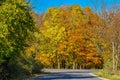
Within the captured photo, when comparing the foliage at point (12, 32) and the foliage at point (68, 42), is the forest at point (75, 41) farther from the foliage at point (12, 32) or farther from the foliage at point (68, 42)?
the foliage at point (12, 32)

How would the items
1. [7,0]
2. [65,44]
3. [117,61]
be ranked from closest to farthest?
[7,0] → [117,61] → [65,44]

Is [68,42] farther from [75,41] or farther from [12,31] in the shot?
[12,31]

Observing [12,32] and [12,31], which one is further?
[12,32]

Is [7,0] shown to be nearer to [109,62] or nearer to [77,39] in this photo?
[109,62]

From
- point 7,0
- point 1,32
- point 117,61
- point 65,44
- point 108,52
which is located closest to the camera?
point 1,32

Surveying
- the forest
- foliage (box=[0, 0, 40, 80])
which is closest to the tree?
foliage (box=[0, 0, 40, 80])

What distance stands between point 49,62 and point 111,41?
32.3 m

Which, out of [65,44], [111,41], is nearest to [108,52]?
[111,41]

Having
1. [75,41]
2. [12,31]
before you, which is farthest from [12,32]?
[75,41]

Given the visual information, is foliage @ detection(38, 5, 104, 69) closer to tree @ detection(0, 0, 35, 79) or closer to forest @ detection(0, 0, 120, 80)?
forest @ detection(0, 0, 120, 80)

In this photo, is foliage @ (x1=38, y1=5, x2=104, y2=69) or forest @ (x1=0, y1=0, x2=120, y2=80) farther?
foliage @ (x1=38, y1=5, x2=104, y2=69)

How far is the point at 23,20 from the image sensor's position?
2955 centimetres

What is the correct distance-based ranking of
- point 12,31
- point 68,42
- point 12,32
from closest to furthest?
point 12,31
point 12,32
point 68,42

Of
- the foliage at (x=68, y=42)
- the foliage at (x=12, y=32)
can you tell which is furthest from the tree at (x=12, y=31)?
the foliage at (x=68, y=42)
